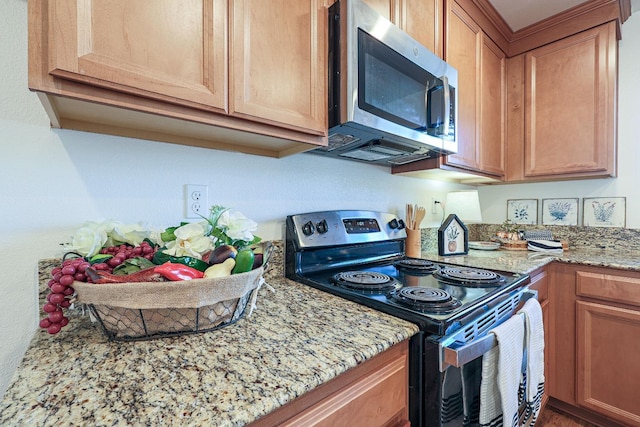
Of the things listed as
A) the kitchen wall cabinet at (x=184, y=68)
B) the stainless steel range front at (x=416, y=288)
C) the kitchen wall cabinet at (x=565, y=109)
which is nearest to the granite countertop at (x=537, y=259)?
the stainless steel range front at (x=416, y=288)

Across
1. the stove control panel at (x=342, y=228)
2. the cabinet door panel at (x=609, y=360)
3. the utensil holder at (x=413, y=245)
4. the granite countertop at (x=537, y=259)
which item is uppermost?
the stove control panel at (x=342, y=228)

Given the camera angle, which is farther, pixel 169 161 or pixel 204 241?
pixel 169 161

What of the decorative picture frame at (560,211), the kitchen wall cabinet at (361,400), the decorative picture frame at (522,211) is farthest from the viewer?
the decorative picture frame at (522,211)

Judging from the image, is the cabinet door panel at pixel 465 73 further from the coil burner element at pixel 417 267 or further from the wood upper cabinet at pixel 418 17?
the coil burner element at pixel 417 267

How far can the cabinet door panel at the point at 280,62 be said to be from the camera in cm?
74

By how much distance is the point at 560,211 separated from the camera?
1.98 m

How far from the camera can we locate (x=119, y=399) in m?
0.42

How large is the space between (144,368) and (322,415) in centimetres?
34

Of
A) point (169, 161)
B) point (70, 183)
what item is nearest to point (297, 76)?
point (169, 161)

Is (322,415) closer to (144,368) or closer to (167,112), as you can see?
(144,368)

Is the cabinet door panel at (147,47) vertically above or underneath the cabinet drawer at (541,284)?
above

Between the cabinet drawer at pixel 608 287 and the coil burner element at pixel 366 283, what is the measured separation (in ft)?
3.83

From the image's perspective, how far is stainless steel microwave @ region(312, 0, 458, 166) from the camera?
36.0 inches

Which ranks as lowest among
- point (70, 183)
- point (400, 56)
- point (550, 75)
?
point (70, 183)
